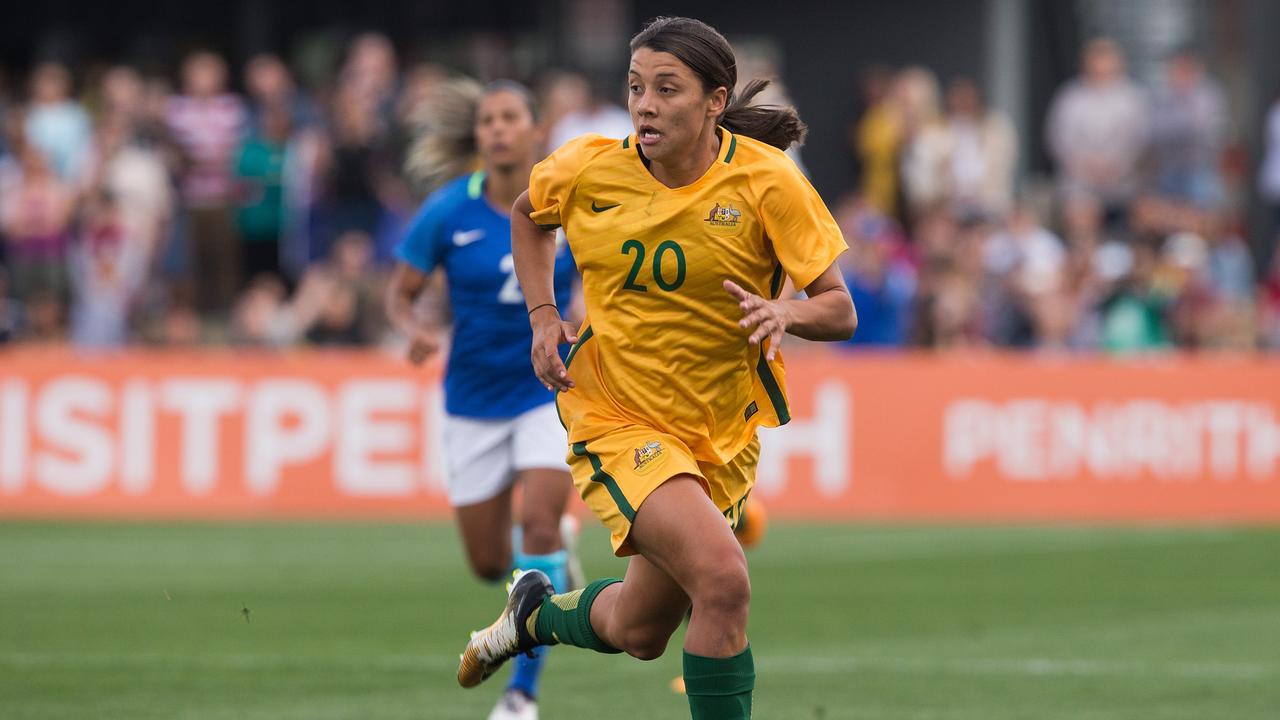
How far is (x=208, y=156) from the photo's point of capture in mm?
19438

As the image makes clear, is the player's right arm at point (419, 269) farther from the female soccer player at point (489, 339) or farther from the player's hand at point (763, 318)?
the player's hand at point (763, 318)

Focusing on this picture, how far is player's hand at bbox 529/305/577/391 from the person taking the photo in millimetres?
6484

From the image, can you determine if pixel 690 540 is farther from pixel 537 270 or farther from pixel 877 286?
pixel 877 286

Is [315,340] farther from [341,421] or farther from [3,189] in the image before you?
[3,189]

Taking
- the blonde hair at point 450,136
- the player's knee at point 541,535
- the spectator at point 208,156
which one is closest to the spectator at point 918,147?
the spectator at point 208,156

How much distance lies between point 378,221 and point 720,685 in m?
13.8

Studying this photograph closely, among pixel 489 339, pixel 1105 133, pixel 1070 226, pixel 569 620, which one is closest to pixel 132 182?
pixel 1070 226

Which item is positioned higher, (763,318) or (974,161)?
(763,318)

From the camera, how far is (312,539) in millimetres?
15961

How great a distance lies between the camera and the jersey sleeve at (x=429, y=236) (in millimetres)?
8922

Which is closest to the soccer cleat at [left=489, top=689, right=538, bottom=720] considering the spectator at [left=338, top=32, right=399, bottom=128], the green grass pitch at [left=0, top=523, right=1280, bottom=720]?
the green grass pitch at [left=0, top=523, right=1280, bottom=720]

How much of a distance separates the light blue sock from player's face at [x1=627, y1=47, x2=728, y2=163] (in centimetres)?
240

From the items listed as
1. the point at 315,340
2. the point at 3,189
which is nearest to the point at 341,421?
the point at 315,340

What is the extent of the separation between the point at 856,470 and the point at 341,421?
14.9ft
